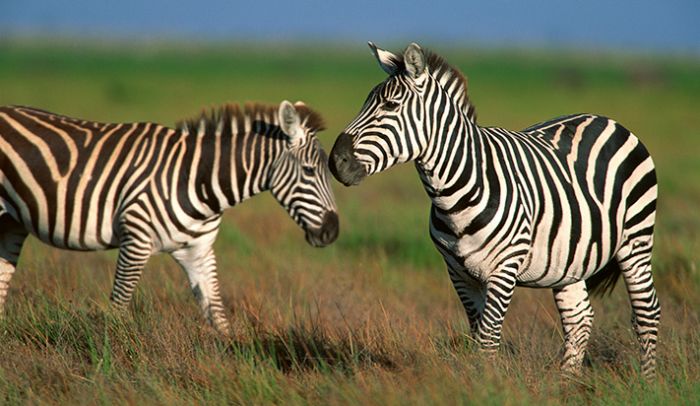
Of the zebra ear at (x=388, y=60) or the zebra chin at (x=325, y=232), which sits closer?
the zebra ear at (x=388, y=60)

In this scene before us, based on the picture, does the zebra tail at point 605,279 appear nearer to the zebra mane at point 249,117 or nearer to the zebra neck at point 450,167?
the zebra neck at point 450,167

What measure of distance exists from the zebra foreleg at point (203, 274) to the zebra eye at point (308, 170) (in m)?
0.89

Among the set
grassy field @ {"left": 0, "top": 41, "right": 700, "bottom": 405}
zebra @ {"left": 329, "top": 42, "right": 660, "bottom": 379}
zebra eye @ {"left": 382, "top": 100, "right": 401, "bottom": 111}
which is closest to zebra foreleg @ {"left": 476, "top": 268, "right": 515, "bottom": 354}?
zebra @ {"left": 329, "top": 42, "right": 660, "bottom": 379}

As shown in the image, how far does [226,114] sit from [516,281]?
8.49 feet

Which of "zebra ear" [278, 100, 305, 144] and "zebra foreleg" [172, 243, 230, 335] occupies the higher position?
"zebra ear" [278, 100, 305, 144]

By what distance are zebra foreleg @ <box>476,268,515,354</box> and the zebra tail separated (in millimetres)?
1228

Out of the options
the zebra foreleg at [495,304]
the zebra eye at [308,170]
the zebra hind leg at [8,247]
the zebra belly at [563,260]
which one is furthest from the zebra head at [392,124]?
the zebra hind leg at [8,247]

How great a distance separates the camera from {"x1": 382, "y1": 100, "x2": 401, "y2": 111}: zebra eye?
4883 millimetres

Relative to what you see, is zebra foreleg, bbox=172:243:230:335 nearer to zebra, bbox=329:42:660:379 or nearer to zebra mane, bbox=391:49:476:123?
zebra, bbox=329:42:660:379

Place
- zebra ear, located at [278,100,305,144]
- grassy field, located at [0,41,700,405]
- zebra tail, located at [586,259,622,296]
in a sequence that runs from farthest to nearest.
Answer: zebra ear, located at [278,100,305,144], zebra tail, located at [586,259,622,296], grassy field, located at [0,41,700,405]

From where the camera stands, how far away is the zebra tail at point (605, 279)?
605 cm

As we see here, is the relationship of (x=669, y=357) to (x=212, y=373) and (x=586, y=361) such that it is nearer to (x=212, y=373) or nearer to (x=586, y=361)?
(x=586, y=361)

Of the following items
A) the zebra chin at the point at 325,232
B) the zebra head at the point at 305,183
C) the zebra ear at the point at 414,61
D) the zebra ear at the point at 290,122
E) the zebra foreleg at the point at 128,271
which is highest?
the zebra ear at the point at 414,61

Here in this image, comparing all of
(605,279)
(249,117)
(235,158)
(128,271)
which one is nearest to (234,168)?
(235,158)
